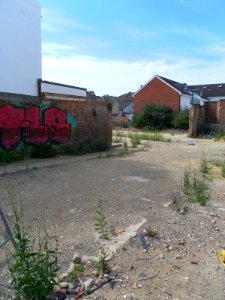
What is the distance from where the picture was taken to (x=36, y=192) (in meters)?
6.43

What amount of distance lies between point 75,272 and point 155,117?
29.4m

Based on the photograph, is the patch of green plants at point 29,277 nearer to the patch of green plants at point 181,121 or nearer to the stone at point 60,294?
the stone at point 60,294

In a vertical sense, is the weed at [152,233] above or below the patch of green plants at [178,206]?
below

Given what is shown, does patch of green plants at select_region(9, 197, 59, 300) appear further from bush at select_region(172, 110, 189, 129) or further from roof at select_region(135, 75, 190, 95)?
roof at select_region(135, 75, 190, 95)

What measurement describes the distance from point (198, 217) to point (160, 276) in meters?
1.95

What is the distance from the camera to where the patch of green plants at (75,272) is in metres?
3.12

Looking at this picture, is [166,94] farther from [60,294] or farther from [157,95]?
[60,294]

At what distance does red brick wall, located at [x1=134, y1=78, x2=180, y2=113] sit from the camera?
42.6m

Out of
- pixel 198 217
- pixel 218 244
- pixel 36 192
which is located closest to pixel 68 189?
pixel 36 192

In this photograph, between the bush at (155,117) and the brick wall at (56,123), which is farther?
the bush at (155,117)

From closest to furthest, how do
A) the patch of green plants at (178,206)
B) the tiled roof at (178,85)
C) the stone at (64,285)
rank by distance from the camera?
1. the stone at (64,285)
2. the patch of green plants at (178,206)
3. the tiled roof at (178,85)

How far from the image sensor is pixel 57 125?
39.8ft

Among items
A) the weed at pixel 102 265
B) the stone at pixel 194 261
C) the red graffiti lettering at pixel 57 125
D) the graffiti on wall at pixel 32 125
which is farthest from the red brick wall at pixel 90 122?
the stone at pixel 194 261

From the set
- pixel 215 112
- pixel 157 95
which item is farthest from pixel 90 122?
pixel 157 95
